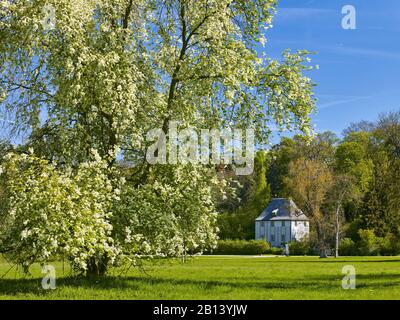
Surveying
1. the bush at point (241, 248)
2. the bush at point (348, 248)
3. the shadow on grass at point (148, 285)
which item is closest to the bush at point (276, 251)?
the bush at point (241, 248)

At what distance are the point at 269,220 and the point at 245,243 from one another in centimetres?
2368

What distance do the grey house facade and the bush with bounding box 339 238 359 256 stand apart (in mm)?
25559

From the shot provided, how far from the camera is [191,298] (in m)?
16.5

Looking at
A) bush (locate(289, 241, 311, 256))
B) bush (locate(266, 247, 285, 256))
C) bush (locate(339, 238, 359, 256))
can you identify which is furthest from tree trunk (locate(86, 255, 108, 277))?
bush (locate(266, 247, 285, 256))

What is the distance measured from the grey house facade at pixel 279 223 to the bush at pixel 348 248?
2556 cm

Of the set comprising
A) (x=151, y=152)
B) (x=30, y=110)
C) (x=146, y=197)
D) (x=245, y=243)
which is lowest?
(x=245, y=243)

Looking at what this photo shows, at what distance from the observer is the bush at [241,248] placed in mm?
74750

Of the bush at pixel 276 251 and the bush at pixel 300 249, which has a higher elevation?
the bush at pixel 300 249

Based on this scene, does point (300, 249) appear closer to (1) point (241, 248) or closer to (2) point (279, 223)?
(1) point (241, 248)

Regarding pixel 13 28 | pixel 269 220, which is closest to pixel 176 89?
pixel 13 28

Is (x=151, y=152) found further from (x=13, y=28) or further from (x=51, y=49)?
(x=13, y=28)

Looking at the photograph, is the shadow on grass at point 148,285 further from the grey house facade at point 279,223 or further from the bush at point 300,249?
the grey house facade at point 279,223
